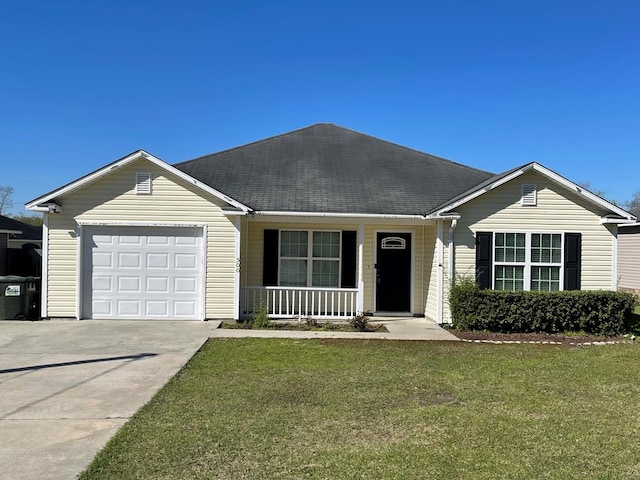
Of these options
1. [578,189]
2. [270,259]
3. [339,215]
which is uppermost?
[578,189]

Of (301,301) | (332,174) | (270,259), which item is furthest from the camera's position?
(332,174)

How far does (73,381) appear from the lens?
6.96 m

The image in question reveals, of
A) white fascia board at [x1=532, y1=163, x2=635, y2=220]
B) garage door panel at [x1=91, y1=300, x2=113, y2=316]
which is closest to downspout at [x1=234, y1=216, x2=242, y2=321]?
garage door panel at [x1=91, y1=300, x2=113, y2=316]

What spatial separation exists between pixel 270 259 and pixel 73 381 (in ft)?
23.3

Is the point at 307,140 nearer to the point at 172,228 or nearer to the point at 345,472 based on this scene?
the point at 172,228

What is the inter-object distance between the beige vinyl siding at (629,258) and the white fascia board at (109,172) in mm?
18758

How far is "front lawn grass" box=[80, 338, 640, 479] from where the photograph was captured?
429 cm

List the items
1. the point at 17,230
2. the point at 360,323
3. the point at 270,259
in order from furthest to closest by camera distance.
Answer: the point at 17,230 < the point at 270,259 < the point at 360,323

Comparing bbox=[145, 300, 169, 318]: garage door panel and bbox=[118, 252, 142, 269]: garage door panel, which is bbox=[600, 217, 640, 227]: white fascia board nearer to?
bbox=[145, 300, 169, 318]: garage door panel

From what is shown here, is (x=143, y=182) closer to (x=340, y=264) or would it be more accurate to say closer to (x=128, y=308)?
(x=128, y=308)

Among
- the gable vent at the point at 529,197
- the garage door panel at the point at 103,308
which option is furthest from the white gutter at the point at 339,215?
the garage door panel at the point at 103,308

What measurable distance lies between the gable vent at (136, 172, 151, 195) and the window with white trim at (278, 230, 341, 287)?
3.72 metres

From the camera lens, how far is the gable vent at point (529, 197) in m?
12.2

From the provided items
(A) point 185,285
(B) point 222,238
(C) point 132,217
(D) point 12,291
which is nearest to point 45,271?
(D) point 12,291
